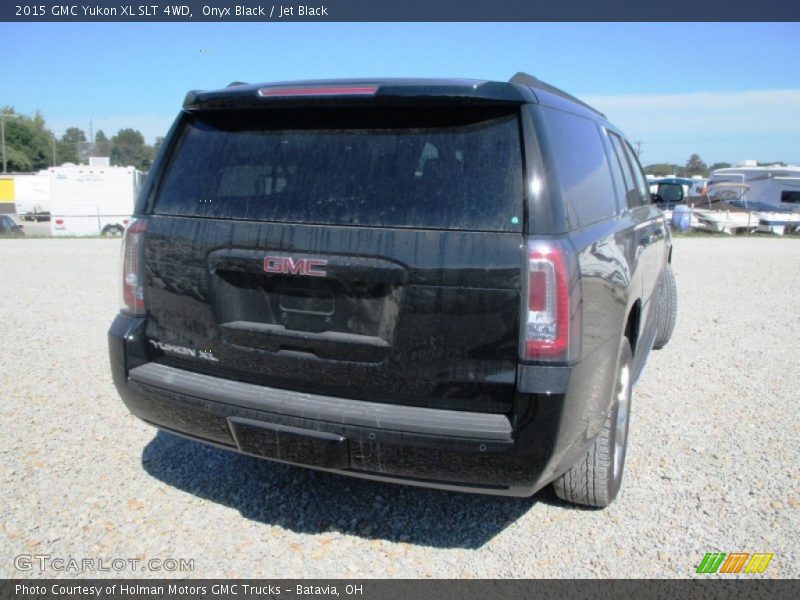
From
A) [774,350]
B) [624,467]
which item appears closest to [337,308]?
[624,467]

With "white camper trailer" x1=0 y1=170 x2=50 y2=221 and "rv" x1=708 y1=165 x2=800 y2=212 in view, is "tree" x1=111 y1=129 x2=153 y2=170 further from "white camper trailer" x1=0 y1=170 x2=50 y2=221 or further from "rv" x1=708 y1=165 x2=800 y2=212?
"rv" x1=708 y1=165 x2=800 y2=212

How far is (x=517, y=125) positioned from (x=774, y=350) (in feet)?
17.2

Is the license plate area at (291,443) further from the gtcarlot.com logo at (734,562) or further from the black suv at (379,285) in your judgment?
the gtcarlot.com logo at (734,562)

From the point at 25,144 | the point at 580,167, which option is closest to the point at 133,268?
the point at 580,167

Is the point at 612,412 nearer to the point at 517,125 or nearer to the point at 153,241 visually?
the point at 517,125

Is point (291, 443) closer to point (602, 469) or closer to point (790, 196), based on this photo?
point (602, 469)

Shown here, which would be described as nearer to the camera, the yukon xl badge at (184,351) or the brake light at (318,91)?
the brake light at (318,91)

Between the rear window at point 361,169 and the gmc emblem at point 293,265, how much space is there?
170 mm

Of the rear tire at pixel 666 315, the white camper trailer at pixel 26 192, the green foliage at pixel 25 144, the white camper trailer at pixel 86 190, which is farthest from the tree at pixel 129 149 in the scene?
the rear tire at pixel 666 315

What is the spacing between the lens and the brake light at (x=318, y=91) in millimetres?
2605

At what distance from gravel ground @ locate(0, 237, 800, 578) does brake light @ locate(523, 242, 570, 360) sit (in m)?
1.08

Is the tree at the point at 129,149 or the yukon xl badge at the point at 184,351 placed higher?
the tree at the point at 129,149

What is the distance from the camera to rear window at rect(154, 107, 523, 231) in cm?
→ 250

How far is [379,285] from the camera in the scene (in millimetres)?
2512
